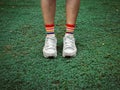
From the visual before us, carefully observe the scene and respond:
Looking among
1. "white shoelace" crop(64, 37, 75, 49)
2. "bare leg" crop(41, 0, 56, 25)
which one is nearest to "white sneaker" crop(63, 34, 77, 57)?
"white shoelace" crop(64, 37, 75, 49)

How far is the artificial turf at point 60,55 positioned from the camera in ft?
3.52

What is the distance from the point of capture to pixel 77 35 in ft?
5.67

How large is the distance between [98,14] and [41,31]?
702mm

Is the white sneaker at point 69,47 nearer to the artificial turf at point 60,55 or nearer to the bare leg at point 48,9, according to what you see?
the artificial turf at point 60,55

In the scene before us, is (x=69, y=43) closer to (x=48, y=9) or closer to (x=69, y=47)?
(x=69, y=47)

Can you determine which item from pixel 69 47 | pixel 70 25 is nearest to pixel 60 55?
pixel 69 47

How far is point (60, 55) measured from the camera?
1384 millimetres

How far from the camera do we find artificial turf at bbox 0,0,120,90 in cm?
107

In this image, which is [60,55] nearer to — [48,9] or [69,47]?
[69,47]

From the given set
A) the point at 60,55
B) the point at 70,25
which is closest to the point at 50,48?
the point at 60,55

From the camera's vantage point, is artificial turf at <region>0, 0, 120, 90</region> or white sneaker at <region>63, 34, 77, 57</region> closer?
artificial turf at <region>0, 0, 120, 90</region>

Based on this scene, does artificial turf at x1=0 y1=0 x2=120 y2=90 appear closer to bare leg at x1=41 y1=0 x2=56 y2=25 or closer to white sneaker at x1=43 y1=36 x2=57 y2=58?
white sneaker at x1=43 y1=36 x2=57 y2=58

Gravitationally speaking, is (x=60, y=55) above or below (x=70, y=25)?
below

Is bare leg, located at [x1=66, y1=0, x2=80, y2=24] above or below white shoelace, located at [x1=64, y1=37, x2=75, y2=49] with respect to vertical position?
above
